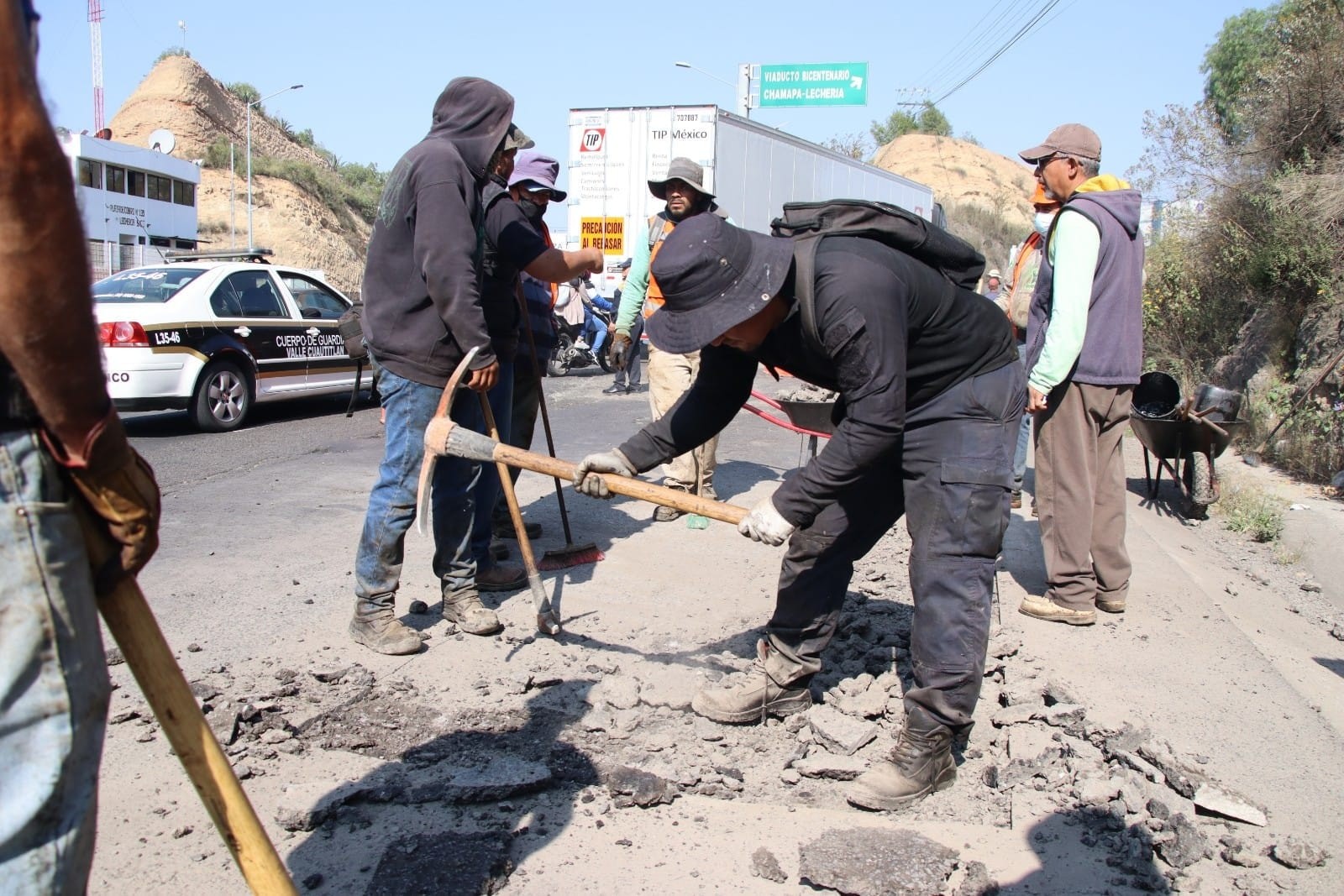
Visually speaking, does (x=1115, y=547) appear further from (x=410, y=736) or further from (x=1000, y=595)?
(x=410, y=736)

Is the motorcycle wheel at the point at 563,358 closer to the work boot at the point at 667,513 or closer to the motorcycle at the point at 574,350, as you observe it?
the motorcycle at the point at 574,350

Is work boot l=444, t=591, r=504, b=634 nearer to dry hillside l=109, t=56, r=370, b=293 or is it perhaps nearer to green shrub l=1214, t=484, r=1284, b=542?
green shrub l=1214, t=484, r=1284, b=542

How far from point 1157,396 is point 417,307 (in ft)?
19.0

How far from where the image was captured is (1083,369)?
472 cm

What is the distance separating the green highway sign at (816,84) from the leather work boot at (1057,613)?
26.9 meters

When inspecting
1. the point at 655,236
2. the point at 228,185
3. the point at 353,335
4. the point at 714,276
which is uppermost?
the point at 228,185

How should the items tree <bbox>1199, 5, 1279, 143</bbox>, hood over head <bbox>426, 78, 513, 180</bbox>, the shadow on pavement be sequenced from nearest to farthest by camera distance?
the shadow on pavement < hood over head <bbox>426, 78, 513, 180</bbox> < tree <bbox>1199, 5, 1279, 143</bbox>

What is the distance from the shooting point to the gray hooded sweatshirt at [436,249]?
3.80 metres

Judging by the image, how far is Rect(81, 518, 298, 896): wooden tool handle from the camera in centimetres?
166

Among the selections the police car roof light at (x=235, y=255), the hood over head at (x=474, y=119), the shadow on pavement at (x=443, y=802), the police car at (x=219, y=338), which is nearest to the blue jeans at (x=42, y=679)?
the shadow on pavement at (x=443, y=802)

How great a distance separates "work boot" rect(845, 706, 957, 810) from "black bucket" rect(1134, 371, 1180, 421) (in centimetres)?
493

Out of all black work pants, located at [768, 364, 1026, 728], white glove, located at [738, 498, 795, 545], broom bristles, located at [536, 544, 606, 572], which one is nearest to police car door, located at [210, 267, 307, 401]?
broom bristles, located at [536, 544, 606, 572]

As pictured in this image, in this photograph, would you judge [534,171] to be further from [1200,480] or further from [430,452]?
[1200,480]

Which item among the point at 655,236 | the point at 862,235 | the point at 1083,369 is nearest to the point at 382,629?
the point at 862,235
